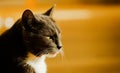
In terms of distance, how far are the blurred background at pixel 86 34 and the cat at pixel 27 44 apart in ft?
2.73

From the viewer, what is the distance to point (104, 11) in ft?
6.98

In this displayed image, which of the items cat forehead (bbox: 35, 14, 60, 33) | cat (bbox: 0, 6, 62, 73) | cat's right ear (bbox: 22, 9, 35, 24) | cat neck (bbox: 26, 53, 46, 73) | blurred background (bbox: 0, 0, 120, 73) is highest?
cat's right ear (bbox: 22, 9, 35, 24)

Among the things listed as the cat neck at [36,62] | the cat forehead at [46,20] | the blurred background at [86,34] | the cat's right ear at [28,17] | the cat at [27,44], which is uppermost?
the cat's right ear at [28,17]

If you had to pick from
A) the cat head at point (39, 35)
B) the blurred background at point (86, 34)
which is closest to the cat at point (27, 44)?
the cat head at point (39, 35)

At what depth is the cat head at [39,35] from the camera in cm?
110

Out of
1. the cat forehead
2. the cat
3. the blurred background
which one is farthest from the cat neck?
the blurred background

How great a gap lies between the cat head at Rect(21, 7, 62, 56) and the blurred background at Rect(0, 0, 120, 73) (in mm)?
827

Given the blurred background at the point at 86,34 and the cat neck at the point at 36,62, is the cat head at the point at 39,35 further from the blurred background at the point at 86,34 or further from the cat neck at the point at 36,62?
the blurred background at the point at 86,34

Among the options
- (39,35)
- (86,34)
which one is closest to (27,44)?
(39,35)

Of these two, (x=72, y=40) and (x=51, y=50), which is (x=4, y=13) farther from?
(x=51, y=50)

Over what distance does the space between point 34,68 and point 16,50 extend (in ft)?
0.31

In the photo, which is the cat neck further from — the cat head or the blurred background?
the blurred background

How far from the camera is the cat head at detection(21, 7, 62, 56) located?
1.10 meters

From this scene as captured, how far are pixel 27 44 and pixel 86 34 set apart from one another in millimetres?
1046
